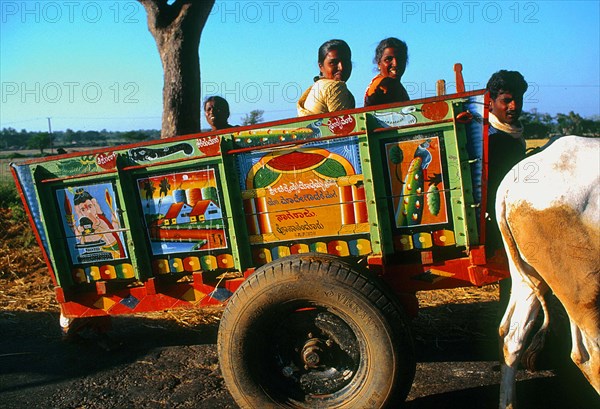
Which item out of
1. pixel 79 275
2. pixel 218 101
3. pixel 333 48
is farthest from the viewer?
pixel 218 101

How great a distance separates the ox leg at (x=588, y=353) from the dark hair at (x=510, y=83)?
63.5 inches

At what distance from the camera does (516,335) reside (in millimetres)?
3357

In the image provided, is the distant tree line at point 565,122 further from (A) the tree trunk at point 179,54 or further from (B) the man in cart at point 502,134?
(B) the man in cart at point 502,134

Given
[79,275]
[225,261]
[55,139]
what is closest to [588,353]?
[225,261]

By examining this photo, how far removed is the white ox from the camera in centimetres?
307

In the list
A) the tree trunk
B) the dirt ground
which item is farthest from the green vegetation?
the dirt ground

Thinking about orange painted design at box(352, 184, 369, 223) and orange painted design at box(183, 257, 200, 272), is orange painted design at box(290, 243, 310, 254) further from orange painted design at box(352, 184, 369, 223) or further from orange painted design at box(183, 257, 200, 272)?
orange painted design at box(183, 257, 200, 272)

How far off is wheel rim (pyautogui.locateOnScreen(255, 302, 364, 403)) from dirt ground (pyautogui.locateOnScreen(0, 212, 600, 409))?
641 millimetres

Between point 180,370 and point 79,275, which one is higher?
point 79,275

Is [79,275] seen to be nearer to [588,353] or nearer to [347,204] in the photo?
[347,204]

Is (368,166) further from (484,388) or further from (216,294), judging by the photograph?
(484,388)

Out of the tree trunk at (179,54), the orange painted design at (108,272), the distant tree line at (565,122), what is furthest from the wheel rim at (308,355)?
Result: the distant tree line at (565,122)

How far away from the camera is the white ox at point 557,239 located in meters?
3.07

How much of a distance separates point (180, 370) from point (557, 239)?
299 centimetres
